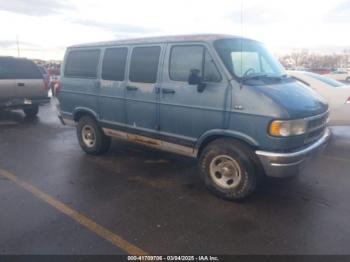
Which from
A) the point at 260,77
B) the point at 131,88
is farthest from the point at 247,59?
the point at 131,88

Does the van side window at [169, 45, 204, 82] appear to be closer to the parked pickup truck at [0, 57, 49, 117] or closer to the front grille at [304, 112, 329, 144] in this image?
the front grille at [304, 112, 329, 144]

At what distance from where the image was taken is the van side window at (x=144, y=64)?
Result: 16.4 ft

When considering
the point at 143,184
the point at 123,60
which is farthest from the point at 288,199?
the point at 123,60

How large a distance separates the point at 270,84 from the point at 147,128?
2.11 meters

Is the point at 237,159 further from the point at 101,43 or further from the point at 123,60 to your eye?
the point at 101,43

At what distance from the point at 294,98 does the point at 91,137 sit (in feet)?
13.3

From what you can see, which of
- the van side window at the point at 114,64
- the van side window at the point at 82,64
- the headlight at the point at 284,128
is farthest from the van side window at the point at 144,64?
the headlight at the point at 284,128

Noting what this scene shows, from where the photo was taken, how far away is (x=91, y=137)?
21.0ft

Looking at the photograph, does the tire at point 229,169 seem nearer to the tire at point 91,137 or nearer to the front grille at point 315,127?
the front grille at point 315,127

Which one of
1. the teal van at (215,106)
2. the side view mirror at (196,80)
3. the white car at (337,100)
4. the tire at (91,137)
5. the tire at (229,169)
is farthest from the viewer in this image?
the white car at (337,100)

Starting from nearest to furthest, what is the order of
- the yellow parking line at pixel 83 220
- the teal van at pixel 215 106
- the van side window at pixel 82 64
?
the yellow parking line at pixel 83 220 → the teal van at pixel 215 106 → the van side window at pixel 82 64

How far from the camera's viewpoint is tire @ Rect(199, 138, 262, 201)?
4.13 m

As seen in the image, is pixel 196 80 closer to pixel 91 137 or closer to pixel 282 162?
pixel 282 162

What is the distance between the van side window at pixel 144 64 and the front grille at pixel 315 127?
93.0 inches
